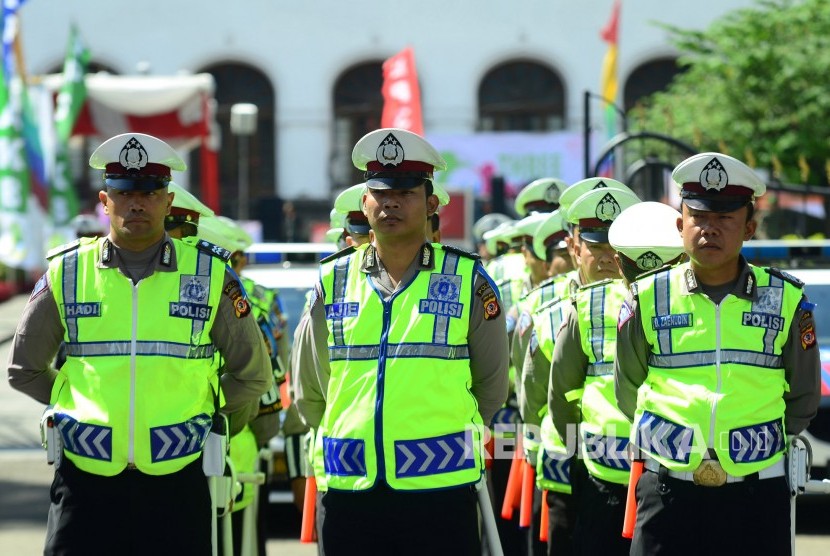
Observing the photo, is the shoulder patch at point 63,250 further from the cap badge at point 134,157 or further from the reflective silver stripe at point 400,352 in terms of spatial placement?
the reflective silver stripe at point 400,352

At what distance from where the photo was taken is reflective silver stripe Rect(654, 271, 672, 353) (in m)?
5.17

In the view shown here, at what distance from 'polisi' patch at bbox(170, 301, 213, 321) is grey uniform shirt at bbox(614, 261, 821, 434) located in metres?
1.39

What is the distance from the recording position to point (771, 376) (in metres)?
5.12

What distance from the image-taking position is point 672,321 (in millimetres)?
5160

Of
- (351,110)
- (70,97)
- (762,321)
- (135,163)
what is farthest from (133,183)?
(351,110)

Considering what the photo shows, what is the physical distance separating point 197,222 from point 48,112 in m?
20.5

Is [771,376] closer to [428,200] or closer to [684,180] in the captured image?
[684,180]

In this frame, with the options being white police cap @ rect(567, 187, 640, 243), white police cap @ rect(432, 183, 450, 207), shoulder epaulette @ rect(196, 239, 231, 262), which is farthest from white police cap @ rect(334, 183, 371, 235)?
shoulder epaulette @ rect(196, 239, 231, 262)

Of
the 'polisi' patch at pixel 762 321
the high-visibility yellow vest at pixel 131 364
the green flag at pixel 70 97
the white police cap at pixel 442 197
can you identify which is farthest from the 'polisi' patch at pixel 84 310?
the green flag at pixel 70 97

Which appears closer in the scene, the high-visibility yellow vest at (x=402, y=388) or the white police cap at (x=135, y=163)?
the high-visibility yellow vest at (x=402, y=388)

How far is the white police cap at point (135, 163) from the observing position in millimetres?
5336

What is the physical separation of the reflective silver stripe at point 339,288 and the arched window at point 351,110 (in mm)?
32306

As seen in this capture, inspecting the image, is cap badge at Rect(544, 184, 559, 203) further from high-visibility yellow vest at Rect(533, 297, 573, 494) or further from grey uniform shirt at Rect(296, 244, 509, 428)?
grey uniform shirt at Rect(296, 244, 509, 428)

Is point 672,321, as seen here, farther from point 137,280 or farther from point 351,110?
point 351,110
